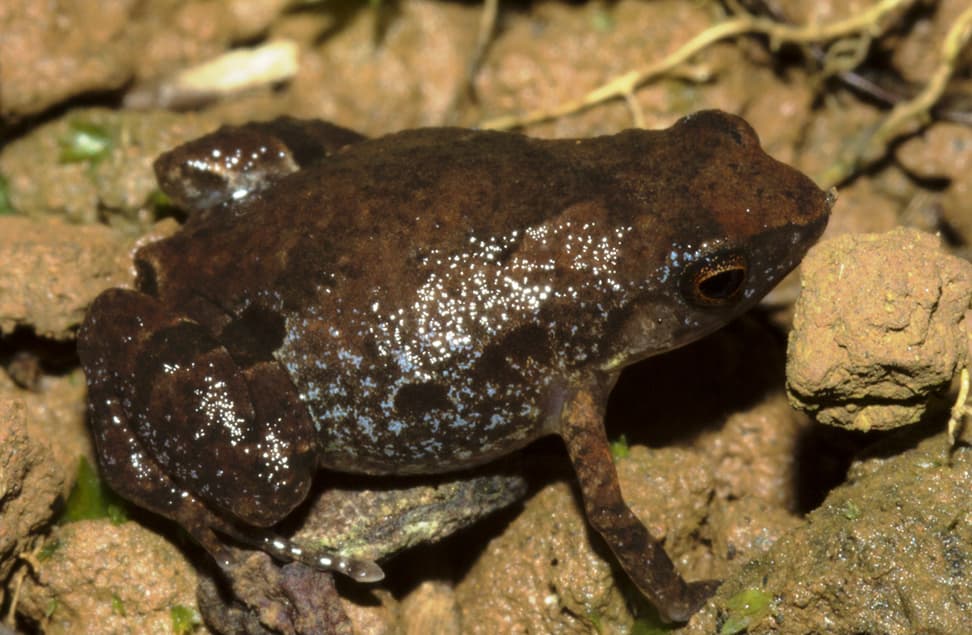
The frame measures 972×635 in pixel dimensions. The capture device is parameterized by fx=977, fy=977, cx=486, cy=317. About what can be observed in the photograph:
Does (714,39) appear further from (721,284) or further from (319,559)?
(319,559)

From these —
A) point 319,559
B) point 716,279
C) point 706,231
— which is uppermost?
point 706,231

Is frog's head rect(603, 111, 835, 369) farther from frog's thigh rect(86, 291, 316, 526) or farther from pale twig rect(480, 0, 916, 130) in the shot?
pale twig rect(480, 0, 916, 130)

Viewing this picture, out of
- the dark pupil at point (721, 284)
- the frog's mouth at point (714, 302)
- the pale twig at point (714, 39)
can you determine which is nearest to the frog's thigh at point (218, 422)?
the frog's mouth at point (714, 302)

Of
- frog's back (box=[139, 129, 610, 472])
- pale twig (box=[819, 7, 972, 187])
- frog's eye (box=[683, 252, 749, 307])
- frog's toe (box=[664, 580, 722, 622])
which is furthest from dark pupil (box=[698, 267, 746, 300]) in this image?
pale twig (box=[819, 7, 972, 187])

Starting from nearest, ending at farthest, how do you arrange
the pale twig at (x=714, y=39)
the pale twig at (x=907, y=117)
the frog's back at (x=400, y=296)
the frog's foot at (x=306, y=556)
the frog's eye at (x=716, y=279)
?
1. the frog's eye at (x=716, y=279)
2. the frog's back at (x=400, y=296)
3. the frog's foot at (x=306, y=556)
4. the pale twig at (x=907, y=117)
5. the pale twig at (x=714, y=39)

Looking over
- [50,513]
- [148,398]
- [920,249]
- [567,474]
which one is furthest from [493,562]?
[920,249]

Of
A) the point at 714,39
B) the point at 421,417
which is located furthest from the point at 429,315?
the point at 714,39

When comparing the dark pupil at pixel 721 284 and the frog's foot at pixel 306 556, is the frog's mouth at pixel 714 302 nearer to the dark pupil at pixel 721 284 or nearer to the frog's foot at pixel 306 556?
the dark pupil at pixel 721 284
